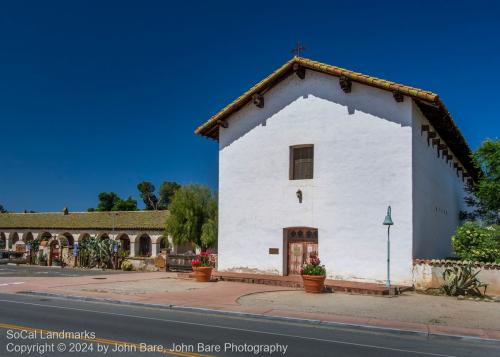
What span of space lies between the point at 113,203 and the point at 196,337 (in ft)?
241

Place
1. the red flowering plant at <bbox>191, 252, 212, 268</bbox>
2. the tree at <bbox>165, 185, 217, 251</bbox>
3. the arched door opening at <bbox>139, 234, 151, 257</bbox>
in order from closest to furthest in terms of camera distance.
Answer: the red flowering plant at <bbox>191, 252, 212, 268</bbox> → the tree at <bbox>165, 185, 217, 251</bbox> → the arched door opening at <bbox>139, 234, 151, 257</bbox>

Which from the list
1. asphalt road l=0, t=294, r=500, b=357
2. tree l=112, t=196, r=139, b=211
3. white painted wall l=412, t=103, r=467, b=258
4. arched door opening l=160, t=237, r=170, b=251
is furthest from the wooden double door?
tree l=112, t=196, r=139, b=211

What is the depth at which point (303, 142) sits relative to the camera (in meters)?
20.1

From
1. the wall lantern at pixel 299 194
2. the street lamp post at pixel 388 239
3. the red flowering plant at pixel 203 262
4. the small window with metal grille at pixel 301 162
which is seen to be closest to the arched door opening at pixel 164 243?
the red flowering plant at pixel 203 262

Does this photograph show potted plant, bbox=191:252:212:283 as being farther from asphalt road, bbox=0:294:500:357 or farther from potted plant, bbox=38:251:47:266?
potted plant, bbox=38:251:47:266

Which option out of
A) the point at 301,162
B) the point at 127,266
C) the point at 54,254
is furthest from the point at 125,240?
the point at 301,162

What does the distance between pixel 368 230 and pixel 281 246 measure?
12.2ft

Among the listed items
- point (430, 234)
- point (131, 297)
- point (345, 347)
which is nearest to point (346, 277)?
point (430, 234)

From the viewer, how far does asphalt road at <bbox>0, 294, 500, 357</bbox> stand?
Answer: 8.02 m

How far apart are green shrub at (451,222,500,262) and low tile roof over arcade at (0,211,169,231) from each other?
31.7 metres

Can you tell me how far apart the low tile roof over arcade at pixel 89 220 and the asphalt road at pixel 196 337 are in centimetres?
3481

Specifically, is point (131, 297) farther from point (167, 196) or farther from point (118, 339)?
point (167, 196)

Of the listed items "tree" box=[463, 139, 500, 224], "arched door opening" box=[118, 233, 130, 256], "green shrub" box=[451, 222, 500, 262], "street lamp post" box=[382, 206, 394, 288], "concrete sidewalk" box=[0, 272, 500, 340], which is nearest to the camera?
"concrete sidewalk" box=[0, 272, 500, 340]

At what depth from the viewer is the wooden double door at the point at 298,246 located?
1984 centimetres
